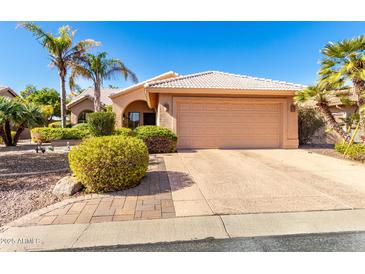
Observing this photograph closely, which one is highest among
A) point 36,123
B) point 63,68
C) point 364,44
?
point 63,68

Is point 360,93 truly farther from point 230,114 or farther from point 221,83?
point 221,83

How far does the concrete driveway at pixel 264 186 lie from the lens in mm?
3635

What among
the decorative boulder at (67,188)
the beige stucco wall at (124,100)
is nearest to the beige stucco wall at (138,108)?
the beige stucco wall at (124,100)

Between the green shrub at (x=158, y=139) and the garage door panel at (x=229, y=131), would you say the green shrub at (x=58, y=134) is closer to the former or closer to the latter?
the green shrub at (x=158, y=139)

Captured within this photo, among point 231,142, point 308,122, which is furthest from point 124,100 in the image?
point 308,122

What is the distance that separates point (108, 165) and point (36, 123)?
11161mm

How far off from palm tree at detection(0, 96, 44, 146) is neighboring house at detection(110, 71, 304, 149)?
7.50m

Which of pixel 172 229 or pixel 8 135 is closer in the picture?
pixel 172 229

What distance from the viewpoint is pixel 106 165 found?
4191 millimetres

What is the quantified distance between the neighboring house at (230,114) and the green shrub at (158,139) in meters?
0.81

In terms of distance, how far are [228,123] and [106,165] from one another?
7.69 meters
